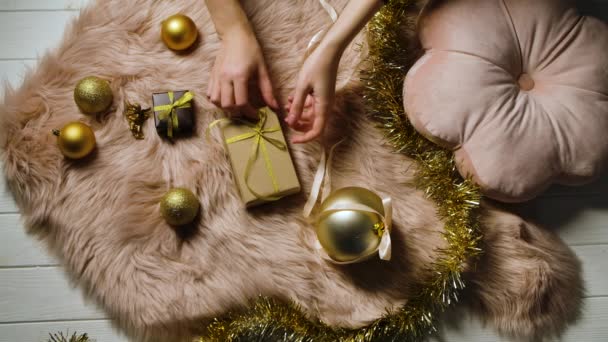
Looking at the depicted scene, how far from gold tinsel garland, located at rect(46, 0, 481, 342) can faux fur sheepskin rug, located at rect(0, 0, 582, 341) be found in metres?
0.03

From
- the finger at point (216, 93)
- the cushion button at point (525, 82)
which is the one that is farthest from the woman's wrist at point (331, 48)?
the cushion button at point (525, 82)

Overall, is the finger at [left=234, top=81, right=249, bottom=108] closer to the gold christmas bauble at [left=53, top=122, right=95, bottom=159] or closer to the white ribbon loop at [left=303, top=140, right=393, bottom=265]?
the white ribbon loop at [left=303, top=140, right=393, bottom=265]

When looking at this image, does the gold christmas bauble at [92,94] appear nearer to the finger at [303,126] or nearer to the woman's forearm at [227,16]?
the woman's forearm at [227,16]

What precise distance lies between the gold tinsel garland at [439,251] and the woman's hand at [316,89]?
0.14 metres

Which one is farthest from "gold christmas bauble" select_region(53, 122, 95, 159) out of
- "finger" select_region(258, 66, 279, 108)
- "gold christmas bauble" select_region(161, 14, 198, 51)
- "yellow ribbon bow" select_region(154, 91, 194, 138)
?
"finger" select_region(258, 66, 279, 108)

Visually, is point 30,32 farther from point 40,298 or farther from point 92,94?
point 40,298

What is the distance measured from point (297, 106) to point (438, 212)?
0.39 meters

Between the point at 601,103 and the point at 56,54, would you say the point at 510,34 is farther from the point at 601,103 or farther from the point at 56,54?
the point at 56,54

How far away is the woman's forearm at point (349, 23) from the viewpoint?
0.93 meters

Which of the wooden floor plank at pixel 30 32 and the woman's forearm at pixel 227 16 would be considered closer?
the woman's forearm at pixel 227 16

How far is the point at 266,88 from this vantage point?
3.28ft

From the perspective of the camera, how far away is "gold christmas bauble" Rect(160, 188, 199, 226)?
0.96 metres

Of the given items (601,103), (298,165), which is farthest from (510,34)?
(298,165)

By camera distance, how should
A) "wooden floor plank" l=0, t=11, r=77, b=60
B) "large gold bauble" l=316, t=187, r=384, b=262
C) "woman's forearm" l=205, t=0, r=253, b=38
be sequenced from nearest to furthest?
"large gold bauble" l=316, t=187, r=384, b=262 < "woman's forearm" l=205, t=0, r=253, b=38 < "wooden floor plank" l=0, t=11, r=77, b=60
